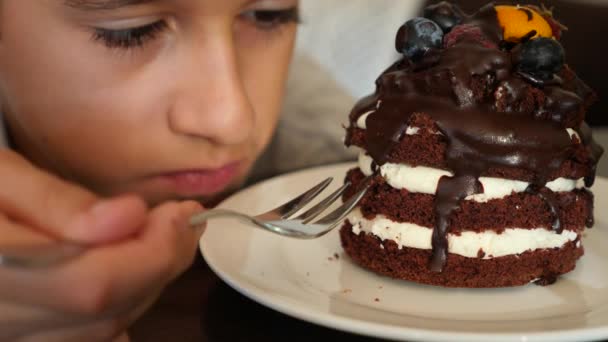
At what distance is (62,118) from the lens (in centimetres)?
85

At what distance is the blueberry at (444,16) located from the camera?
1.10 metres

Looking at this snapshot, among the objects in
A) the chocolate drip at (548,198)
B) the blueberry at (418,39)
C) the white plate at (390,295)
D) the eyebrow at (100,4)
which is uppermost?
the eyebrow at (100,4)

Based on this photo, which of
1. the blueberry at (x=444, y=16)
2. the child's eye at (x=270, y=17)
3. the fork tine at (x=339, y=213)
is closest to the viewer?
the fork tine at (x=339, y=213)

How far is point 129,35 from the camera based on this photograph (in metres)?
0.81

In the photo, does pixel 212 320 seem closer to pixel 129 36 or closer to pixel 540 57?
pixel 129 36

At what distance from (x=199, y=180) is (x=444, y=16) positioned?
1.57ft

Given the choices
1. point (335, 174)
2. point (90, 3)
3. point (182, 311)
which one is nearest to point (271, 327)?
point (182, 311)

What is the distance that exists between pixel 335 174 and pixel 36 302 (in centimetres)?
93

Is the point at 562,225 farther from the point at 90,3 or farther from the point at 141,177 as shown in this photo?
the point at 90,3

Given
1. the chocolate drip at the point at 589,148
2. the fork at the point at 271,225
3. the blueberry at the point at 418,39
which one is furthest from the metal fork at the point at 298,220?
the chocolate drip at the point at 589,148

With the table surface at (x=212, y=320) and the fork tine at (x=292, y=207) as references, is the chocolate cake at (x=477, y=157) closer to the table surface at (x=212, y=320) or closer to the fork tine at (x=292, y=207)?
the fork tine at (x=292, y=207)

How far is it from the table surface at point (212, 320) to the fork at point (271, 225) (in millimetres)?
123

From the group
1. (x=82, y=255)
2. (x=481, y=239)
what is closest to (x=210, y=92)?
(x=82, y=255)

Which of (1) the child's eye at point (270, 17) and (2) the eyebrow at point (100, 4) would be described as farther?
(1) the child's eye at point (270, 17)
